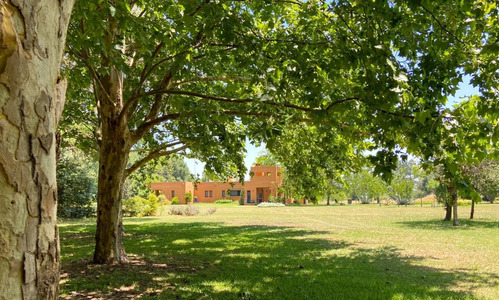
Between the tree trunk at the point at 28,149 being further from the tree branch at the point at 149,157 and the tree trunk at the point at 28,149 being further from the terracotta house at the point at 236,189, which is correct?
the terracotta house at the point at 236,189

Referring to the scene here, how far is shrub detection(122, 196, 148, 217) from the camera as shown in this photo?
2761cm

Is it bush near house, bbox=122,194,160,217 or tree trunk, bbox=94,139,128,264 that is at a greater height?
tree trunk, bbox=94,139,128,264

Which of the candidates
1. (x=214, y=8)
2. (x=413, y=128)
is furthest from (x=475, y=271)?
(x=214, y=8)

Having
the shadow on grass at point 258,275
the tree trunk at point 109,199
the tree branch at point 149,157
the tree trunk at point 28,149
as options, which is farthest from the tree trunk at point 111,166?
the tree trunk at point 28,149

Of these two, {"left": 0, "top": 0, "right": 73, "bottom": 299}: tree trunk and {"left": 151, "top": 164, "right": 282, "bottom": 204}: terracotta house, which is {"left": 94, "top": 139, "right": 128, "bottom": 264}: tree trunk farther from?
{"left": 151, "top": 164, "right": 282, "bottom": 204}: terracotta house

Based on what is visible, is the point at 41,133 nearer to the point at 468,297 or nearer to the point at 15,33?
the point at 15,33

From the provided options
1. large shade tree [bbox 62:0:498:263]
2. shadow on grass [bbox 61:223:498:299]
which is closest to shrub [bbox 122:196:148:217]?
shadow on grass [bbox 61:223:498:299]

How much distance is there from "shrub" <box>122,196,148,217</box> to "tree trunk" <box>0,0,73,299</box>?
89.7 ft

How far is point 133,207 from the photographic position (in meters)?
27.8

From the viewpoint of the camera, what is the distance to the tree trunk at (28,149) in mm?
1533

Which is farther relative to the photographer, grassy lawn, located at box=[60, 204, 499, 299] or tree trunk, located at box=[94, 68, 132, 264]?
tree trunk, located at box=[94, 68, 132, 264]

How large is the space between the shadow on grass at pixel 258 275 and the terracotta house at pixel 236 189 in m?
34.6

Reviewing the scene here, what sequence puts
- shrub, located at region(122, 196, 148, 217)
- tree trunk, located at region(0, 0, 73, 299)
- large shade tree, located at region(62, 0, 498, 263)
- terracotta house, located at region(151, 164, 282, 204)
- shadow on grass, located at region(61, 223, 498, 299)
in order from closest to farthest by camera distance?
1. tree trunk, located at region(0, 0, 73, 299)
2. large shade tree, located at region(62, 0, 498, 263)
3. shadow on grass, located at region(61, 223, 498, 299)
4. shrub, located at region(122, 196, 148, 217)
5. terracotta house, located at region(151, 164, 282, 204)

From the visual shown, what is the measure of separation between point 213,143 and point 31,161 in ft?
13.5
